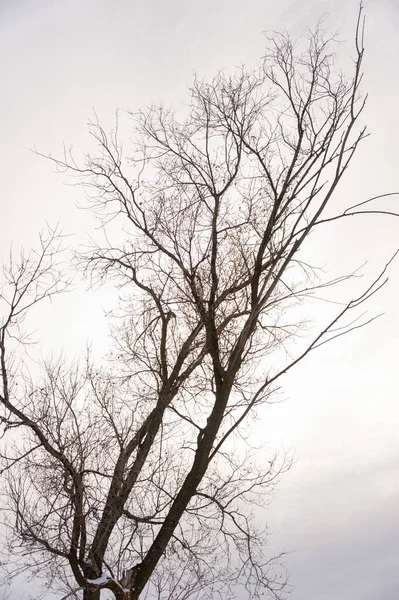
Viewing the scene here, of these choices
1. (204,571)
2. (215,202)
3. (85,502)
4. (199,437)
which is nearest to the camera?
(199,437)

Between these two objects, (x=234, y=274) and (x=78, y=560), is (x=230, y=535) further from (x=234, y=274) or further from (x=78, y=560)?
(x=234, y=274)

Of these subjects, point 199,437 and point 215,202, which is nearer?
point 199,437

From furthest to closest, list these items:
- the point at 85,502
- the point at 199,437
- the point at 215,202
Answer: the point at 215,202 → the point at 85,502 → the point at 199,437

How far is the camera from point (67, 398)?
763 cm

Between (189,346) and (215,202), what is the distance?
6.85 ft

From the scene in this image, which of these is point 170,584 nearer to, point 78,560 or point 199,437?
point 78,560

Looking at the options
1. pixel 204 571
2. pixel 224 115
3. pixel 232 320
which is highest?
pixel 224 115

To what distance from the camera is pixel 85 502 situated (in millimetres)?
6977

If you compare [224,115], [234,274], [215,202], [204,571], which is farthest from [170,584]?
[224,115]

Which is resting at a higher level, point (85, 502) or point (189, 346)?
point (189, 346)

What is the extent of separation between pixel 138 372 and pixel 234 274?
6.49 feet

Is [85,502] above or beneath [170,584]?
above

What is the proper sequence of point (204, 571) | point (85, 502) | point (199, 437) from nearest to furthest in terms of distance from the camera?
point (199, 437)
point (85, 502)
point (204, 571)

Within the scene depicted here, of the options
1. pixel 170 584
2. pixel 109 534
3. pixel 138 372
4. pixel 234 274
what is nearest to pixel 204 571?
pixel 170 584
